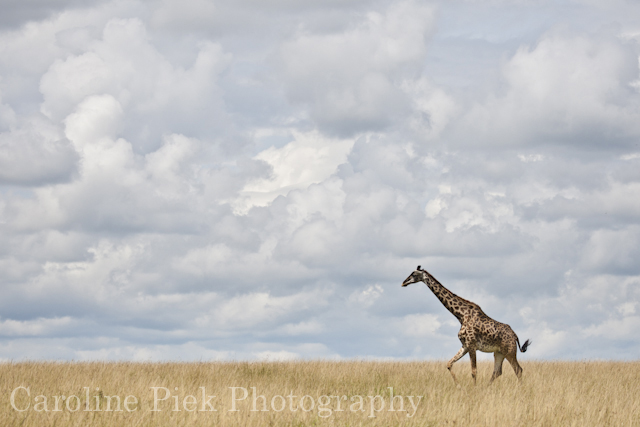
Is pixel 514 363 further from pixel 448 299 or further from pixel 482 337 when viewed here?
pixel 448 299

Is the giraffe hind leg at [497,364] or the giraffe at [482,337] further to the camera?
the giraffe hind leg at [497,364]

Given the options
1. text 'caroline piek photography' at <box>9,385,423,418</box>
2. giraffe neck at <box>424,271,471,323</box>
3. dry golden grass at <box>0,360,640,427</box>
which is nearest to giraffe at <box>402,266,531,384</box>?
giraffe neck at <box>424,271,471,323</box>

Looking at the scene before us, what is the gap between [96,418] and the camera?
41.0ft

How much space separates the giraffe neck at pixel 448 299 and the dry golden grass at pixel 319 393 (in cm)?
207

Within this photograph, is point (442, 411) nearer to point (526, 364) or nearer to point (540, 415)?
point (540, 415)

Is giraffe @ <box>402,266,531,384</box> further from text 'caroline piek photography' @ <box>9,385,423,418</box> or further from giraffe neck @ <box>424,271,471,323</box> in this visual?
text 'caroline piek photography' @ <box>9,385,423,418</box>

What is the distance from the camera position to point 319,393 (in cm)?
1590

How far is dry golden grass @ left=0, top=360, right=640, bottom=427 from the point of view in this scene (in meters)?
12.7

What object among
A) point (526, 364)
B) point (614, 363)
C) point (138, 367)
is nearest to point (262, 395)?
point (138, 367)

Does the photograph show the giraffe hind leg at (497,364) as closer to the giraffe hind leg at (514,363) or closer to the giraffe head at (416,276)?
the giraffe hind leg at (514,363)

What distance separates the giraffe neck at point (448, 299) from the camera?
62.3ft

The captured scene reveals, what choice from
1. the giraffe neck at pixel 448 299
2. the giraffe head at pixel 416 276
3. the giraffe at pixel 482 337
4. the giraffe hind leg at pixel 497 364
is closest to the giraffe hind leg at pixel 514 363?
the giraffe at pixel 482 337

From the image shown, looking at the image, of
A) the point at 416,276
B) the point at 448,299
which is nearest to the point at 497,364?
the point at 448,299

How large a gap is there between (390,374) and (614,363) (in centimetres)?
1139
